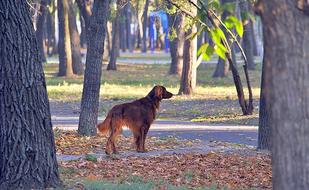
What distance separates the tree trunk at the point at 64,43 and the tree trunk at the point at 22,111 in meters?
32.4

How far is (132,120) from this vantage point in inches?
576

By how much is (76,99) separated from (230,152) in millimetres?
16557

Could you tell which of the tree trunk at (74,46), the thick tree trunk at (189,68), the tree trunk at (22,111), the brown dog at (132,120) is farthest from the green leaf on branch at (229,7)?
the tree trunk at (74,46)

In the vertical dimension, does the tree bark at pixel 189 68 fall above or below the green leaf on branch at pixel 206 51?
below

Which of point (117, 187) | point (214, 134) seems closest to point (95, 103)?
point (214, 134)

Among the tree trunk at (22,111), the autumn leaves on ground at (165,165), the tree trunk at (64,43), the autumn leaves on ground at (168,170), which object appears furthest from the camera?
the tree trunk at (64,43)

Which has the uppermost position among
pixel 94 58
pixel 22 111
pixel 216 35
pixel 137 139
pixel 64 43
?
pixel 216 35

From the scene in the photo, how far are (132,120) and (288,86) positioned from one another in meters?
9.03

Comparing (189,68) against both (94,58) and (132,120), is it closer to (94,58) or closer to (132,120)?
(94,58)

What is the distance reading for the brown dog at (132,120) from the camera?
14.5m

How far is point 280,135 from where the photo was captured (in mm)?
5754

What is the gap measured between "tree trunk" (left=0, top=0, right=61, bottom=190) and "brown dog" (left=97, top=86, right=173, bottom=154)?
4391 mm

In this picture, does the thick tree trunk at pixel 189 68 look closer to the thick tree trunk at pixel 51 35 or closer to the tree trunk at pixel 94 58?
the tree trunk at pixel 94 58

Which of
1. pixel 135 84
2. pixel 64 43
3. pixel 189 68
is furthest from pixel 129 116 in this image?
pixel 64 43
